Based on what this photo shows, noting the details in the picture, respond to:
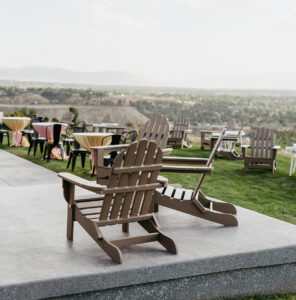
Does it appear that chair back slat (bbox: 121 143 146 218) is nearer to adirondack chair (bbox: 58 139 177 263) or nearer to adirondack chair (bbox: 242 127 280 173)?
adirondack chair (bbox: 58 139 177 263)

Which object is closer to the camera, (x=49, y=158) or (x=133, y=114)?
(x=49, y=158)

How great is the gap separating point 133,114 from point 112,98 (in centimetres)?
2283

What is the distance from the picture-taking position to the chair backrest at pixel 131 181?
11.0 ft

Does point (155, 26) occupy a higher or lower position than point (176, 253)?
higher

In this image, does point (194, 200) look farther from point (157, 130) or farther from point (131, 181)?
point (157, 130)

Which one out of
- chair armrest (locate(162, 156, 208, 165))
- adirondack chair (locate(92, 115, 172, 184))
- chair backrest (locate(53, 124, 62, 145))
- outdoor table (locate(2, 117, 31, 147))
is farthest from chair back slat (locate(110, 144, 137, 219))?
outdoor table (locate(2, 117, 31, 147))

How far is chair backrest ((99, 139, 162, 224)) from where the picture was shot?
132 inches

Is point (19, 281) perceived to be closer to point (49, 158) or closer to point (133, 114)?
point (49, 158)

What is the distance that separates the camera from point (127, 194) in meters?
3.43

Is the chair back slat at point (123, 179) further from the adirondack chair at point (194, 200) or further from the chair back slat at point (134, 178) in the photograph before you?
the adirondack chair at point (194, 200)

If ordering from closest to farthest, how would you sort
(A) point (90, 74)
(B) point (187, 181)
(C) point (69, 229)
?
1. (C) point (69, 229)
2. (B) point (187, 181)
3. (A) point (90, 74)

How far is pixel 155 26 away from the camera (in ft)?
238

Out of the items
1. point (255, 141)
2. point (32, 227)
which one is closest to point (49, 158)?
point (255, 141)

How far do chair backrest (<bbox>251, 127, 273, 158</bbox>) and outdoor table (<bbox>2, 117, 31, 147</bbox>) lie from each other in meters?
6.11
